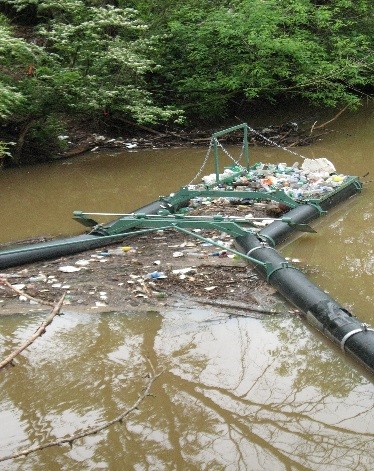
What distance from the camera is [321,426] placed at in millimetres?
3883

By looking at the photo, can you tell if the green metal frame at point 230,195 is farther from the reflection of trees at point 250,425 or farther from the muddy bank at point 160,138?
the muddy bank at point 160,138

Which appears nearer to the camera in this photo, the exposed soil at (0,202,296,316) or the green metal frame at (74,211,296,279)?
the exposed soil at (0,202,296,316)

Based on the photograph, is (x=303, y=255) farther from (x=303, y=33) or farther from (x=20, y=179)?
(x=303, y=33)

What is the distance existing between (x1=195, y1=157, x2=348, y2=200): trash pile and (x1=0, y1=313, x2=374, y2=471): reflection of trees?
10.0 feet

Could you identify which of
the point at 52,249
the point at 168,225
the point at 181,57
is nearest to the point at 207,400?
the point at 168,225

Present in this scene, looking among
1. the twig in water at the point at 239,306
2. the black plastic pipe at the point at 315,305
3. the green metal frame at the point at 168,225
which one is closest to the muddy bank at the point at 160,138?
the green metal frame at the point at 168,225

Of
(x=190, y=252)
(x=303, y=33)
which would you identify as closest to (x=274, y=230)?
(x=190, y=252)

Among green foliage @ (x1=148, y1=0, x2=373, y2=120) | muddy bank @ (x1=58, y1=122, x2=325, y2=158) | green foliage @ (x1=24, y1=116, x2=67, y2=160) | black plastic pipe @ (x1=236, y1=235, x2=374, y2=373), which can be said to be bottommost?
muddy bank @ (x1=58, y1=122, x2=325, y2=158)

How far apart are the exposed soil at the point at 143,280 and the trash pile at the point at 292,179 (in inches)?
60.2

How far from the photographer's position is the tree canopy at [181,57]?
10266 mm

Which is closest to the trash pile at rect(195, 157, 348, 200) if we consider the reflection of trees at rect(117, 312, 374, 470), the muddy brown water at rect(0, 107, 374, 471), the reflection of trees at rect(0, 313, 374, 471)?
the muddy brown water at rect(0, 107, 374, 471)

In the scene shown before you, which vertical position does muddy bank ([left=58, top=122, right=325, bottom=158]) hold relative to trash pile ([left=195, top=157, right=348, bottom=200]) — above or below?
below

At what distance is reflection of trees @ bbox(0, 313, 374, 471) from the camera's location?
3.68m

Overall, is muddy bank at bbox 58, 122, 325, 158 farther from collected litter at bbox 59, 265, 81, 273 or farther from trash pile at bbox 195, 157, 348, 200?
collected litter at bbox 59, 265, 81, 273
